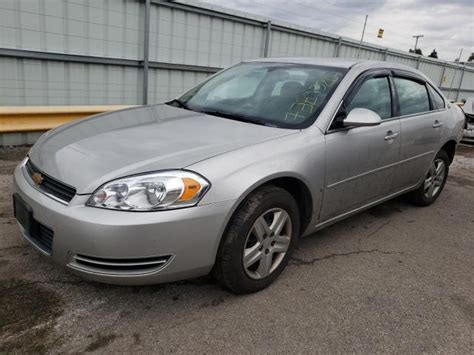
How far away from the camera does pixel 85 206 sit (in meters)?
2.18

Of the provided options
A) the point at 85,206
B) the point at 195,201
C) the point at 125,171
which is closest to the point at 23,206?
the point at 85,206

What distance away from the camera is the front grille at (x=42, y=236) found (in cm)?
231

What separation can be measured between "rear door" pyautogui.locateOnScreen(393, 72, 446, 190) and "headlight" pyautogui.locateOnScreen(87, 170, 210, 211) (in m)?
2.42

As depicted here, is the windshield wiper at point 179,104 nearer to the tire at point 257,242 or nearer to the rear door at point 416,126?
the tire at point 257,242

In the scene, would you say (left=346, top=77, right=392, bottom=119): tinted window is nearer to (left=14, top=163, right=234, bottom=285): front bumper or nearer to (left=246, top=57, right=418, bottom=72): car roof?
(left=246, top=57, right=418, bottom=72): car roof

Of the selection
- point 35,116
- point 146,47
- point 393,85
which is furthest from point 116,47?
point 393,85

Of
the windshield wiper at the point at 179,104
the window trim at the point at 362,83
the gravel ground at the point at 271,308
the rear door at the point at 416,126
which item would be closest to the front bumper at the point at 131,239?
the gravel ground at the point at 271,308

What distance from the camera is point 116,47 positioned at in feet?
21.9

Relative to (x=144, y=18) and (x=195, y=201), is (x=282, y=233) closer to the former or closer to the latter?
(x=195, y=201)

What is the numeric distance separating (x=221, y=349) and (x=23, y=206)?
1474mm

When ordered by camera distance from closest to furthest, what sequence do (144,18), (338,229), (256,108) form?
(256,108), (338,229), (144,18)

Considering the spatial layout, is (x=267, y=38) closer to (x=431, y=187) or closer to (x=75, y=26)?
(x=75, y=26)

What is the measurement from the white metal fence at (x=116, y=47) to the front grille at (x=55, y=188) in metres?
4.02

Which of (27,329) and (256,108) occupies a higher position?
(256,108)
